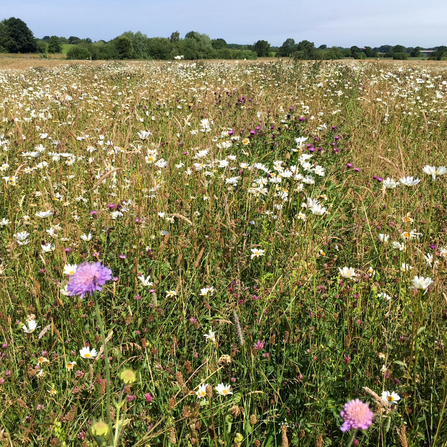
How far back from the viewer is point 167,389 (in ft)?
5.25

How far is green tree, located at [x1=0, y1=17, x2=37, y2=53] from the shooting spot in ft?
245

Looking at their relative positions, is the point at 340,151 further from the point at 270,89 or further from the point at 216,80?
the point at 216,80

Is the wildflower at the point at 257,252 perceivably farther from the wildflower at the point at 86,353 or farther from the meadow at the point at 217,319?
the wildflower at the point at 86,353

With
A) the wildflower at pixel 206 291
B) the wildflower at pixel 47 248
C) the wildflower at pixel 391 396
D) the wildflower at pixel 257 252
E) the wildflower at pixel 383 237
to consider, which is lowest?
the wildflower at pixel 391 396

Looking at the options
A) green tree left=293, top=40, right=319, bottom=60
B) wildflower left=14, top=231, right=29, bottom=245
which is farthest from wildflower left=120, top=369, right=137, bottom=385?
green tree left=293, top=40, right=319, bottom=60

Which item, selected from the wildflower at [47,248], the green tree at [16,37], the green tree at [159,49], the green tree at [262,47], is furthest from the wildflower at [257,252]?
the green tree at [16,37]

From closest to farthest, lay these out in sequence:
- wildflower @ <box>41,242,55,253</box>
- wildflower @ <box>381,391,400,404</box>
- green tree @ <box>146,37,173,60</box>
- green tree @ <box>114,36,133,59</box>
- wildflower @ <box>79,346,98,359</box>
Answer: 1. wildflower @ <box>381,391,400,404</box>
2. wildflower @ <box>79,346,98,359</box>
3. wildflower @ <box>41,242,55,253</box>
4. green tree @ <box>114,36,133,59</box>
5. green tree @ <box>146,37,173,60</box>

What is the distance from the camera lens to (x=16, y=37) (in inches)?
3027

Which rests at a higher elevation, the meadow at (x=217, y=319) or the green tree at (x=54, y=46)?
the green tree at (x=54, y=46)

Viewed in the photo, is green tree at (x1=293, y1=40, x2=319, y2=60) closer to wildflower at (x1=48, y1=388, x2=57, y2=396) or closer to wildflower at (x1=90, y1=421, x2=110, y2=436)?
wildflower at (x1=48, y1=388, x2=57, y2=396)

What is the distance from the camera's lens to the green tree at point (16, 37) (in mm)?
74812

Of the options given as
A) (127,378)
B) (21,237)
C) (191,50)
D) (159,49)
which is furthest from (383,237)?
(159,49)

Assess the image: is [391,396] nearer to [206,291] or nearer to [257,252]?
[206,291]

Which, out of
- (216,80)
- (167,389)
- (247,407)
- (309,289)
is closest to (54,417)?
(167,389)
